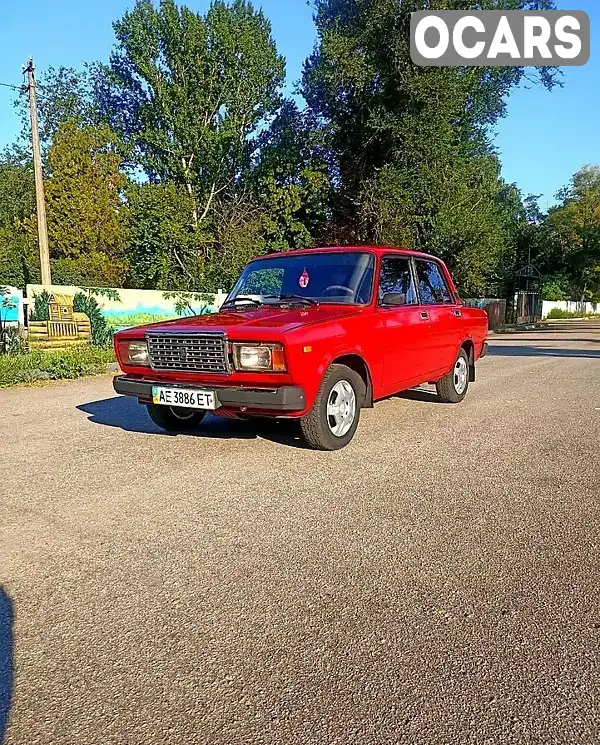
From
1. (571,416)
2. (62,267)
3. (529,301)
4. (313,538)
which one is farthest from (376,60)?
(313,538)

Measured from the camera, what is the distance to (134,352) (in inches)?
215

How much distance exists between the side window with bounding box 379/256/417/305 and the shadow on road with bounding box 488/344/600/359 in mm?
8927

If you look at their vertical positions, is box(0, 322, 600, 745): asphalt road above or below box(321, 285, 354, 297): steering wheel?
below

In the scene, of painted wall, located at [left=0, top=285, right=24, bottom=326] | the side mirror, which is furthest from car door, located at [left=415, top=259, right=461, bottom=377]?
painted wall, located at [left=0, top=285, right=24, bottom=326]

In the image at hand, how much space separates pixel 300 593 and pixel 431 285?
197 inches

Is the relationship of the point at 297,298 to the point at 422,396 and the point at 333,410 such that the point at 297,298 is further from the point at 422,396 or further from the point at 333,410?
the point at 422,396

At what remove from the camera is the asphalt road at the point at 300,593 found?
196cm

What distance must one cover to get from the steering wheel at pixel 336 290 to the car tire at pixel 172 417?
169cm

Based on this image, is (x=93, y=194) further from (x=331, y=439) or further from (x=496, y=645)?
(x=496, y=645)

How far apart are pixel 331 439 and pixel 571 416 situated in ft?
10.7

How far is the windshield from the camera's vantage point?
5.72 meters

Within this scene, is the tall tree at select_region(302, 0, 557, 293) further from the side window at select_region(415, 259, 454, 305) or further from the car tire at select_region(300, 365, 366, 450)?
the car tire at select_region(300, 365, 366, 450)

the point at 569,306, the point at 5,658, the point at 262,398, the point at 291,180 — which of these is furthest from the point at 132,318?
the point at 569,306

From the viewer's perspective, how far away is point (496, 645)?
92.0 inches
